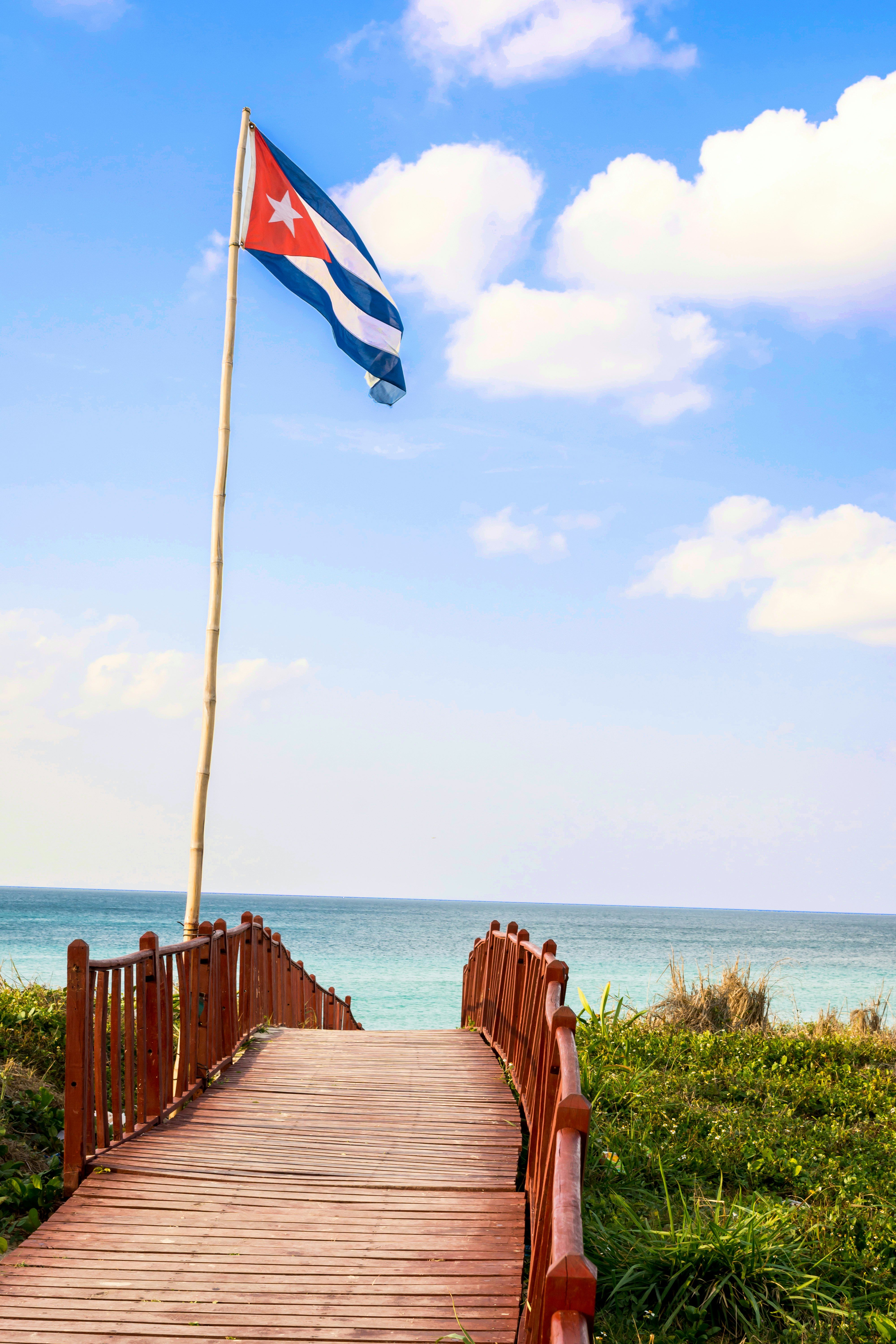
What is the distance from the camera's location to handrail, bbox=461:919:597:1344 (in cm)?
189

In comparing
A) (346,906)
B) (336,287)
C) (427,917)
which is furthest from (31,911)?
(336,287)

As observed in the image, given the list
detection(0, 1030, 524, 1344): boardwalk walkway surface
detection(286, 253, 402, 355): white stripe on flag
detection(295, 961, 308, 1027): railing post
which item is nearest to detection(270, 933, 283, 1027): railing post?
detection(295, 961, 308, 1027): railing post

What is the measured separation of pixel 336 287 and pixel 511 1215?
29.9 feet

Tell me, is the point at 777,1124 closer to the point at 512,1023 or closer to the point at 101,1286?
the point at 512,1023

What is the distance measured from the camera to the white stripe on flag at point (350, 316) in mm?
10422

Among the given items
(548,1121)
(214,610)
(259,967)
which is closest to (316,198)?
Answer: (214,610)

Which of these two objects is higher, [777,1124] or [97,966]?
[97,966]

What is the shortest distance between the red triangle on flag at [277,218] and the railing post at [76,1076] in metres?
7.51

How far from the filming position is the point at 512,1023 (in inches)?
290

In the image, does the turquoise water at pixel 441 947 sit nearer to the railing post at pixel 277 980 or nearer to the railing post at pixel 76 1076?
the railing post at pixel 277 980

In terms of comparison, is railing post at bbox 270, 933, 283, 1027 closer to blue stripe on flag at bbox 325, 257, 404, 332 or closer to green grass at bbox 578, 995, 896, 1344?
green grass at bbox 578, 995, 896, 1344

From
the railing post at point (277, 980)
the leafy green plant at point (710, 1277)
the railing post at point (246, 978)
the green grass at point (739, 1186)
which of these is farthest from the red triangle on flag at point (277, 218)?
the leafy green plant at point (710, 1277)

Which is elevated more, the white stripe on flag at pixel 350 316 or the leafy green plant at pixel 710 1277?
the white stripe on flag at pixel 350 316

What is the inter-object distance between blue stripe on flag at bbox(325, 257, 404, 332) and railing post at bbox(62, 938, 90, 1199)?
803cm
